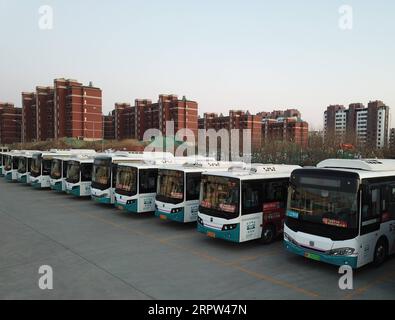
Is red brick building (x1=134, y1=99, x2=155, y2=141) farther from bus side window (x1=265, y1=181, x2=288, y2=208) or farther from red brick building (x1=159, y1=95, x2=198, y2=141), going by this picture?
bus side window (x1=265, y1=181, x2=288, y2=208)

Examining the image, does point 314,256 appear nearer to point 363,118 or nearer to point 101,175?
point 101,175

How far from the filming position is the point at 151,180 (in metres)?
15.6

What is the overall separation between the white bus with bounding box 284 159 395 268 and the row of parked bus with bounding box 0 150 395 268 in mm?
21

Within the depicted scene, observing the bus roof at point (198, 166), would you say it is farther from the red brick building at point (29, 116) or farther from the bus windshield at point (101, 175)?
the red brick building at point (29, 116)

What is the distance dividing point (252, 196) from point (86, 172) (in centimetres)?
1221

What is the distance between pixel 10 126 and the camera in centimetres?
10900

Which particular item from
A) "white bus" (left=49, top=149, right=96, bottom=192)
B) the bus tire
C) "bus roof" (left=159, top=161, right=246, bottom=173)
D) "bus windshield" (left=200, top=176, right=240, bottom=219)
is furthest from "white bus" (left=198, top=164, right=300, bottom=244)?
"white bus" (left=49, top=149, right=96, bottom=192)

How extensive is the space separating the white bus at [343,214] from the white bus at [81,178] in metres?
13.7

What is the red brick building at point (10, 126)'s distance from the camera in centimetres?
10819

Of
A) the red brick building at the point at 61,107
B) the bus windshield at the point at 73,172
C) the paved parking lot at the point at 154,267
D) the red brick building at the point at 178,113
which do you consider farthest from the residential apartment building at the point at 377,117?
the paved parking lot at the point at 154,267

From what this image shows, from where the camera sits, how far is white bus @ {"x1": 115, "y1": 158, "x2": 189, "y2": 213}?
15180mm

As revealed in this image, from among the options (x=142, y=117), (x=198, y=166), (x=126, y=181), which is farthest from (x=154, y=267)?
(x=142, y=117)
